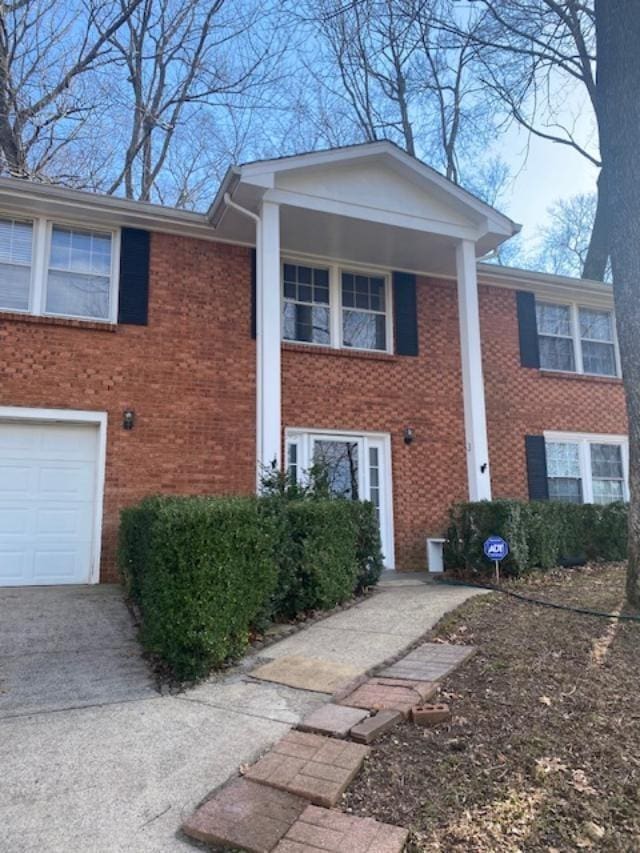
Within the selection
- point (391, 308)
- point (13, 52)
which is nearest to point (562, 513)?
point (391, 308)

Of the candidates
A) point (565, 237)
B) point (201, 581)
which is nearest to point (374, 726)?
point (201, 581)

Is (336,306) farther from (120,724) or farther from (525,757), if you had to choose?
(525,757)

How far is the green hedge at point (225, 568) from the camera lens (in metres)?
4.48

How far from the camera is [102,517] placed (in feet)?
27.1

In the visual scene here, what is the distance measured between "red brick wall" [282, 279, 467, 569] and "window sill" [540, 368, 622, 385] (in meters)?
1.95

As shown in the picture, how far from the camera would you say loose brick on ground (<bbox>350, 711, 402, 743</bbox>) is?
11.0 feet

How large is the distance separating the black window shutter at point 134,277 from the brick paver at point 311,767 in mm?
6758

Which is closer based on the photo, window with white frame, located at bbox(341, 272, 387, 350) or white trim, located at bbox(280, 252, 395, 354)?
white trim, located at bbox(280, 252, 395, 354)

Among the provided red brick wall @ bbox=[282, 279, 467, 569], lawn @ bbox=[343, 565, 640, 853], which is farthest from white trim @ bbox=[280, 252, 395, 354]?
lawn @ bbox=[343, 565, 640, 853]

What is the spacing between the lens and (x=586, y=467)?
1170 centimetres

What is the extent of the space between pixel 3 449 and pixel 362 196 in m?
5.96

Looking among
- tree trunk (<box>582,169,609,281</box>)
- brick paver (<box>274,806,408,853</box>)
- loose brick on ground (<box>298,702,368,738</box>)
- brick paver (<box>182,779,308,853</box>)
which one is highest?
tree trunk (<box>582,169,609,281</box>)

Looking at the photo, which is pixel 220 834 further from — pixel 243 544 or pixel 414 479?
pixel 414 479

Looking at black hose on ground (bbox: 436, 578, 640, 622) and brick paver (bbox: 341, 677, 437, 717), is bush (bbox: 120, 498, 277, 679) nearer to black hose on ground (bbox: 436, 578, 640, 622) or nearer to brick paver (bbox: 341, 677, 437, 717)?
brick paver (bbox: 341, 677, 437, 717)
